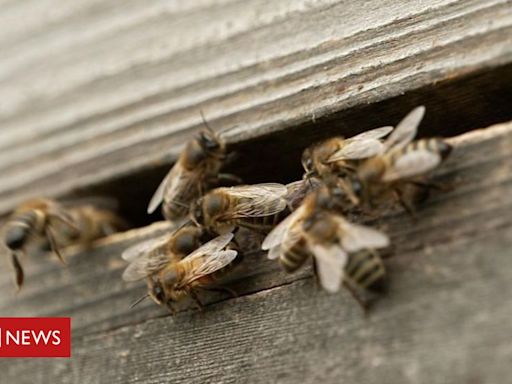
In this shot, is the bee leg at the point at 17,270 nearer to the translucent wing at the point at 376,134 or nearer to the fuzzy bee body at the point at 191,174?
the fuzzy bee body at the point at 191,174

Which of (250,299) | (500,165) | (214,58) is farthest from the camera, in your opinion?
(214,58)

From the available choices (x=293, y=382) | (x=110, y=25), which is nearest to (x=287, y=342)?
(x=293, y=382)

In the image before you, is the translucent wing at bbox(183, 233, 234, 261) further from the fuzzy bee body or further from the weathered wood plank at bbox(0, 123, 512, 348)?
the fuzzy bee body

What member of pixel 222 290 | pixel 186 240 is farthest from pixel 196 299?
pixel 186 240

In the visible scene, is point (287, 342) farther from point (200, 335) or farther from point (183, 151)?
point (183, 151)

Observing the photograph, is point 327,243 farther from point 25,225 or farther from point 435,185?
point 25,225

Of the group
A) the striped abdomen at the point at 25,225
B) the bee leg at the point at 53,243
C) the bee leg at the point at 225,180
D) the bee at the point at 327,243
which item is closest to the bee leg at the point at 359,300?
the bee at the point at 327,243
